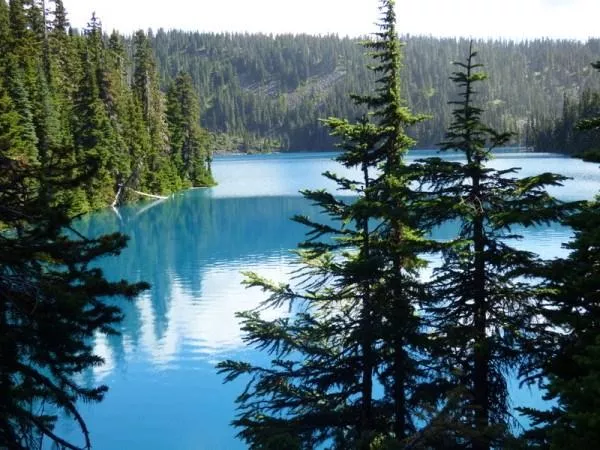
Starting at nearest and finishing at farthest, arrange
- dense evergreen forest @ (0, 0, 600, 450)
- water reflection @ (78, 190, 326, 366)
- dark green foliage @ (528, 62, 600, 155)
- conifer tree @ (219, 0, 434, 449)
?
dense evergreen forest @ (0, 0, 600, 450)
conifer tree @ (219, 0, 434, 449)
water reflection @ (78, 190, 326, 366)
dark green foliage @ (528, 62, 600, 155)

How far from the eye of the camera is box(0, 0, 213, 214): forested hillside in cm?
4459

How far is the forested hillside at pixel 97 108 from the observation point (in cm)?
4459

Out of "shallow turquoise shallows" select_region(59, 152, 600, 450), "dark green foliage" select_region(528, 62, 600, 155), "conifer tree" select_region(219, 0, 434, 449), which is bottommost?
"shallow turquoise shallows" select_region(59, 152, 600, 450)

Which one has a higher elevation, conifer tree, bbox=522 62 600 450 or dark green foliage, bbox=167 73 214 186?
dark green foliage, bbox=167 73 214 186

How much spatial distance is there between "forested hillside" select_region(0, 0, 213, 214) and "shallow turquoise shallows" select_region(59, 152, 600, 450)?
5.16 metres

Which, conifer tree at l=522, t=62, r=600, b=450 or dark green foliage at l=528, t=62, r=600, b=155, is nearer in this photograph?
conifer tree at l=522, t=62, r=600, b=450

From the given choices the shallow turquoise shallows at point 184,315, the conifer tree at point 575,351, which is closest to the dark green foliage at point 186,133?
the shallow turquoise shallows at point 184,315

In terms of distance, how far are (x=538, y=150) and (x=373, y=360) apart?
125 meters

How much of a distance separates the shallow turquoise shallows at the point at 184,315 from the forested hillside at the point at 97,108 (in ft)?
16.9

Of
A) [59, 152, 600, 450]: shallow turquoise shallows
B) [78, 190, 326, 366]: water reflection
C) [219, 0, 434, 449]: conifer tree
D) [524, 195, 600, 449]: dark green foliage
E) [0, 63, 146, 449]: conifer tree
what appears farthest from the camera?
[78, 190, 326, 366]: water reflection

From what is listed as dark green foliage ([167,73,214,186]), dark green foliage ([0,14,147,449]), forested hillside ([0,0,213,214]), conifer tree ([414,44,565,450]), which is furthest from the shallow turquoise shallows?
dark green foliage ([167,73,214,186])

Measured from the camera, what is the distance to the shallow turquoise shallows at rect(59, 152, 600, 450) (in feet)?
51.6

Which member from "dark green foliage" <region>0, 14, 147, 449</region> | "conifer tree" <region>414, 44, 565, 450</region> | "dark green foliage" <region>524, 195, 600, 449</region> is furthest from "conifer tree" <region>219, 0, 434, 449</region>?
"dark green foliage" <region>0, 14, 147, 449</region>

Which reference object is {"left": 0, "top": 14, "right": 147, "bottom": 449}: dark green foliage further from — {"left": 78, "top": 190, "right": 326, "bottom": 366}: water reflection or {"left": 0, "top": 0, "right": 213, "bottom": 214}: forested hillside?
{"left": 0, "top": 0, "right": 213, "bottom": 214}: forested hillside
